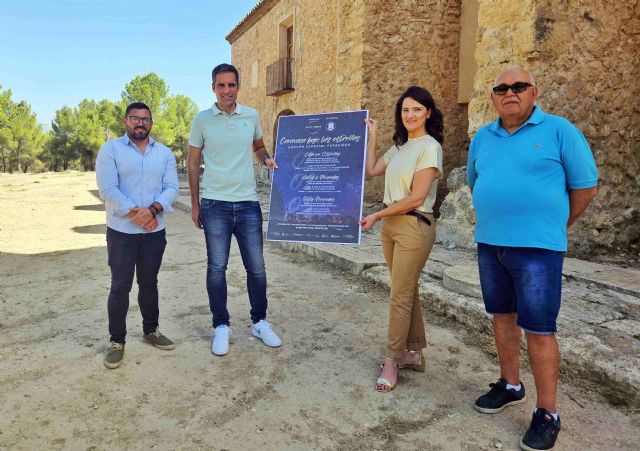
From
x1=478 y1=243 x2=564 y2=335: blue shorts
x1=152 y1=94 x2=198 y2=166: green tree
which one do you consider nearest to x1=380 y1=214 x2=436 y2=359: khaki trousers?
x1=478 y1=243 x2=564 y2=335: blue shorts

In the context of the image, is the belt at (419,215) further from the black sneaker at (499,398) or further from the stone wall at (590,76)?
the stone wall at (590,76)

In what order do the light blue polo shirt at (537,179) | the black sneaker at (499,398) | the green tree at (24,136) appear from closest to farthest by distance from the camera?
the light blue polo shirt at (537,179) < the black sneaker at (499,398) < the green tree at (24,136)

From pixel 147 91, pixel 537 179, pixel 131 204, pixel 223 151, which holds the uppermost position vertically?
pixel 147 91

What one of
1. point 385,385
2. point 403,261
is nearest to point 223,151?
point 403,261

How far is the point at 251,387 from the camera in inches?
96.3

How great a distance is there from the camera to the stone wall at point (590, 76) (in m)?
4.49

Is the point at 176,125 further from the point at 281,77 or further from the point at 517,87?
the point at 517,87

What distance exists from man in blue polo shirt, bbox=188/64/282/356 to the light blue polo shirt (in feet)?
5.09

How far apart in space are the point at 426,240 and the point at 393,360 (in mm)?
729

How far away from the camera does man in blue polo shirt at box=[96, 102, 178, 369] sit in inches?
102

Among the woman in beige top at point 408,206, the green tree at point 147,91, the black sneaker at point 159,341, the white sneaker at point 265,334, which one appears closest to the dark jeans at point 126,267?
the black sneaker at point 159,341

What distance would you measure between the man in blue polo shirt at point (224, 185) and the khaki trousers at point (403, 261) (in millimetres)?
932

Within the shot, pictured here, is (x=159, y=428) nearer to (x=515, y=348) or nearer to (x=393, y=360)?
(x=393, y=360)

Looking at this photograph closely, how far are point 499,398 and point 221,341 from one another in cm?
173
